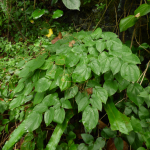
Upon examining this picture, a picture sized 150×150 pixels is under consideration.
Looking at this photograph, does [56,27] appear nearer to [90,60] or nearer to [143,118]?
[90,60]

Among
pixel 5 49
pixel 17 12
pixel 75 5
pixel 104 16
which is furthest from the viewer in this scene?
pixel 17 12

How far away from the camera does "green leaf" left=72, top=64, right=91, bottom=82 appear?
0.72 m

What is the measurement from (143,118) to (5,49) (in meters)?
2.08

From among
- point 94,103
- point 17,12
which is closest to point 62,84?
point 94,103

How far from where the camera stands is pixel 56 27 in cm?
184

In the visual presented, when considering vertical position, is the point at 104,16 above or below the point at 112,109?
above

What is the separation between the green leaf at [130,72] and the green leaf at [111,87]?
0.14 m

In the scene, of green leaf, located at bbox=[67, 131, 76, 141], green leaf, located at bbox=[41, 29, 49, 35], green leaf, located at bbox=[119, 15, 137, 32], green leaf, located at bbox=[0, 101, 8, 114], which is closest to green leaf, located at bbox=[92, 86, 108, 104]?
green leaf, located at bbox=[67, 131, 76, 141]

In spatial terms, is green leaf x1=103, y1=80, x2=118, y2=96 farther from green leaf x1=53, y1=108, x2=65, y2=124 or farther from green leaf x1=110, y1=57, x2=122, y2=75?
green leaf x1=53, y1=108, x2=65, y2=124

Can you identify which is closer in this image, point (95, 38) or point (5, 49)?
point (95, 38)

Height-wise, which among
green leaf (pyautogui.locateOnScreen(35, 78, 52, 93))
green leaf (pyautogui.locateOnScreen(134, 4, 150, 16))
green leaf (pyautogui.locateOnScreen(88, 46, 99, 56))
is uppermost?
green leaf (pyautogui.locateOnScreen(134, 4, 150, 16))

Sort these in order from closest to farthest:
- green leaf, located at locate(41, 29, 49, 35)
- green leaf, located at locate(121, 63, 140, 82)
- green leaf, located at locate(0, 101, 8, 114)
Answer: green leaf, located at locate(121, 63, 140, 82), green leaf, located at locate(0, 101, 8, 114), green leaf, located at locate(41, 29, 49, 35)

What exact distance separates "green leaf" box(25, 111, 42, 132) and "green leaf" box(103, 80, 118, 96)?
1.74 ft

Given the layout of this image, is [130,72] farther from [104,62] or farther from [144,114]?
[144,114]
